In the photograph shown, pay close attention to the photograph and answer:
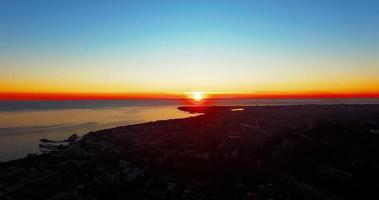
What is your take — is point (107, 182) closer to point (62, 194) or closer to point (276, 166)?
point (62, 194)

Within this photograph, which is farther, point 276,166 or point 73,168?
point 73,168

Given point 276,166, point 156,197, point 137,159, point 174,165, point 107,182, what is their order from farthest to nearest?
point 137,159, point 174,165, point 276,166, point 107,182, point 156,197

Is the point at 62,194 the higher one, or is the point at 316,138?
the point at 316,138

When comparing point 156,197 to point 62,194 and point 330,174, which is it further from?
point 330,174

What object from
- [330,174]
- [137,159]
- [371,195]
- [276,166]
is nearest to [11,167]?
[137,159]

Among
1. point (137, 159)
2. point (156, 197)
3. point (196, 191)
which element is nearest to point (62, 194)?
point (156, 197)

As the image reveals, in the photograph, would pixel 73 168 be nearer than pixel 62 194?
No

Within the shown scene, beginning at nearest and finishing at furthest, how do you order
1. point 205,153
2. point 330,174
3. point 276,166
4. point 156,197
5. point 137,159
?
point 156,197 → point 330,174 → point 276,166 → point 137,159 → point 205,153

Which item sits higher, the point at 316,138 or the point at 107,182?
the point at 316,138

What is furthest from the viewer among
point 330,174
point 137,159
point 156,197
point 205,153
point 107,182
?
point 205,153
